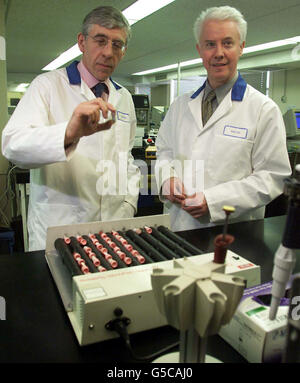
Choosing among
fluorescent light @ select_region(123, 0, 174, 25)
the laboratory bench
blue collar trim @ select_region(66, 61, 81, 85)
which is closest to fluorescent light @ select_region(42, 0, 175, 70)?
fluorescent light @ select_region(123, 0, 174, 25)

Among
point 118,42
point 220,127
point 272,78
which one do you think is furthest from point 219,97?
point 272,78

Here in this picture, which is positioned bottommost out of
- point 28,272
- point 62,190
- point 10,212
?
point 10,212

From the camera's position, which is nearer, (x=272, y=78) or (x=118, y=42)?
(x=118, y=42)

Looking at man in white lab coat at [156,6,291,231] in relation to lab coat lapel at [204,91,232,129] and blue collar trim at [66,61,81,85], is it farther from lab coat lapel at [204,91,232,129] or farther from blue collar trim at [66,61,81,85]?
blue collar trim at [66,61,81,85]

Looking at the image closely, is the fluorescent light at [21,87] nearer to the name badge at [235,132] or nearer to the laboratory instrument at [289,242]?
the name badge at [235,132]

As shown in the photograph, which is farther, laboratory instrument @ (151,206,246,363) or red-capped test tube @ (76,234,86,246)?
red-capped test tube @ (76,234,86,246)

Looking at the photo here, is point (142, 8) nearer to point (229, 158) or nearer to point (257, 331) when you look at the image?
point (229, 158)

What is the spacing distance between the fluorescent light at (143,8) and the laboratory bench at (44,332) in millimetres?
3358

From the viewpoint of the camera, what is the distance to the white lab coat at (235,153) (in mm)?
1414

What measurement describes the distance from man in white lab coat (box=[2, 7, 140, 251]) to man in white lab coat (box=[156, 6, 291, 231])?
0.87 ft

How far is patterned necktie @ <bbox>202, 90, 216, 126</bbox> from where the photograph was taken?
1.65m

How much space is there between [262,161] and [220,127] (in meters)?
0.25
